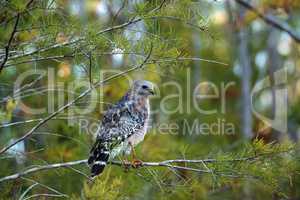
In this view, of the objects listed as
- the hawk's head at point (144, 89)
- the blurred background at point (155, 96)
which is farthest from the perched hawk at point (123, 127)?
the blurred background at point (155, 96)

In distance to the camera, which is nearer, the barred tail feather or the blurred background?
the blurred background

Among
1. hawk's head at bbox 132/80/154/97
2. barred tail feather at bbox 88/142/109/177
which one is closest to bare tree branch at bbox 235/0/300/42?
hawk's head at bbox 132/80/154/97

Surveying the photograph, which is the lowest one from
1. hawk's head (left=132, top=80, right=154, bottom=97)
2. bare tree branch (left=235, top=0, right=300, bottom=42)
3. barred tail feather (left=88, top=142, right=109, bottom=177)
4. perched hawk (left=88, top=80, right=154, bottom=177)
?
barred tail feather (left=88, top=142, right=109, bottom=177)

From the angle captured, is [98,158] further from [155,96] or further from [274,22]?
[274,22]

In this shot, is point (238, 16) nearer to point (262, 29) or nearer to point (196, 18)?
point (262, 29)

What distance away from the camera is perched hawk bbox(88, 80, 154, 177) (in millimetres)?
5109

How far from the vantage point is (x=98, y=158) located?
16.5 feet

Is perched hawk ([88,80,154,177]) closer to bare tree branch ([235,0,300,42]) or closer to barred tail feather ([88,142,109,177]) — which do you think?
barred tail feather ([88,142,109,177])

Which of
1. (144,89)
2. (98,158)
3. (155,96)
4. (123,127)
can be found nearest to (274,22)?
(155,96)

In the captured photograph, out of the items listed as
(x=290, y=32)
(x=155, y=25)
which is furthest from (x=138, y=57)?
(x=290, y=32)

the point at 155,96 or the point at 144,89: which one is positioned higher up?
the point at 144,89

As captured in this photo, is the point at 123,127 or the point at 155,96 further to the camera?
the point at 155,96

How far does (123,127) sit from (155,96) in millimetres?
2075

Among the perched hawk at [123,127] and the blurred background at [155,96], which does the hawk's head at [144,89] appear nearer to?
the perched hawk at [123,127]
